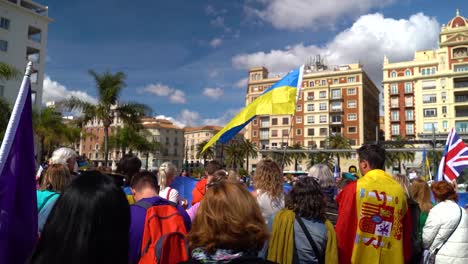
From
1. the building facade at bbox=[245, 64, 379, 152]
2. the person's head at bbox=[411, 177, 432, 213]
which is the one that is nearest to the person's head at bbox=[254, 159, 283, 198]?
the person's head at bbox=[411, 177, 432, 213]

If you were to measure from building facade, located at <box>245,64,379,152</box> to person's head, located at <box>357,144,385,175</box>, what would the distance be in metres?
78.7

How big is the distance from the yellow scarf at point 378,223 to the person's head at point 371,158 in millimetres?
236

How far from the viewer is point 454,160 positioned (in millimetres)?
10062

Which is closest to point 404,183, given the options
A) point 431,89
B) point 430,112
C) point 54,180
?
point 54,180

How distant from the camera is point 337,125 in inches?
3339

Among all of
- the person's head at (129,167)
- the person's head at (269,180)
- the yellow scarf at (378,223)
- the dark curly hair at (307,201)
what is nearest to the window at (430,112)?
the yellow scarf at (378,223)

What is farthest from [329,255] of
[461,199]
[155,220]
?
[461,199]

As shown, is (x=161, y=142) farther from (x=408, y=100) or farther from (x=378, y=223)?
(x=378, y=223)

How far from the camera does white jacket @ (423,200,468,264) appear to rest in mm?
4965

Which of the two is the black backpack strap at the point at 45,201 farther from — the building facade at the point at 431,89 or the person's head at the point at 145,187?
the building facade at the point at 431,89

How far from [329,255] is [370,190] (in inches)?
43.3

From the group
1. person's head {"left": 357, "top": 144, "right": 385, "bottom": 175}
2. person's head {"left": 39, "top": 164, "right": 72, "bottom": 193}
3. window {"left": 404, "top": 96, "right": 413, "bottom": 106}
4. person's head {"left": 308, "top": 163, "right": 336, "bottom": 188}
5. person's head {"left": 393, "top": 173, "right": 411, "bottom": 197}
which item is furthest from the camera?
window {"left": 404, "top": 96, "right": 413, "bottom": 106}

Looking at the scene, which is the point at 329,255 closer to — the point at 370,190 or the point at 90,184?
the point at 370,190

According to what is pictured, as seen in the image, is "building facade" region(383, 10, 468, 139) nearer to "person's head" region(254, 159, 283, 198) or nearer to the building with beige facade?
the building with beige facade
